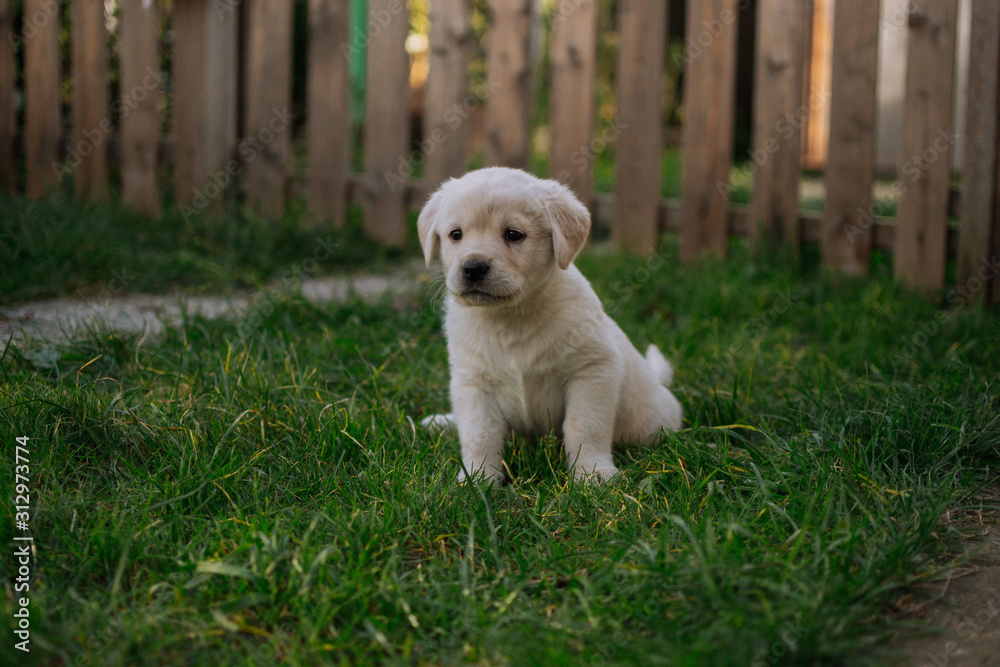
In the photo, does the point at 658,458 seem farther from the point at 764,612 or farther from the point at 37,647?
the point at 37,647

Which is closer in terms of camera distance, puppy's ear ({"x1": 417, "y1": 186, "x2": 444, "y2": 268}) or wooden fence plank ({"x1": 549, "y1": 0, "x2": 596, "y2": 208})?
puppy's ear ({"x1": 417, "y1": 186, "x2": 444, "y2": 268})

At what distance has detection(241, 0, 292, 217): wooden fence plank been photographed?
5629 millimetres

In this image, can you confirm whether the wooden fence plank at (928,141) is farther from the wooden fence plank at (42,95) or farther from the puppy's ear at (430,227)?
the wooden fence plank at (42,95)

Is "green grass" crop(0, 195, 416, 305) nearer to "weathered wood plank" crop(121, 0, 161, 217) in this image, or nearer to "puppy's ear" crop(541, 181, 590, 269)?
"weathered wood plank" crop(121, 0, 161, 217)

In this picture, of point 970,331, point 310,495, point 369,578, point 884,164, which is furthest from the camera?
point 884,164

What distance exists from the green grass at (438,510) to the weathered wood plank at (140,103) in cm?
293

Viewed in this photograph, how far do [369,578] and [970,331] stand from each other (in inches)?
114

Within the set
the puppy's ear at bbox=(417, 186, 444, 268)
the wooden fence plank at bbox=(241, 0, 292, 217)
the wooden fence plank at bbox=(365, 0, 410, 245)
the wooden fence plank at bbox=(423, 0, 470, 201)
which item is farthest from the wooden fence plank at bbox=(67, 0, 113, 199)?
the puppy's ear at bbox=(417, 186, 444, 268)

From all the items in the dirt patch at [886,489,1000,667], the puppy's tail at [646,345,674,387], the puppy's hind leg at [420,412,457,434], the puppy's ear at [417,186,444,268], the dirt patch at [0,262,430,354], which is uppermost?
the puppy's ear at [417,186,444,268]

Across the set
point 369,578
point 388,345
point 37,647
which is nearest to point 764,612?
point 369,578

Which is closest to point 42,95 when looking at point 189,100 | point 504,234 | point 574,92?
point 189,100

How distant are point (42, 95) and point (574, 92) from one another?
3.97m

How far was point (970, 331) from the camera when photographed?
11.9 ft

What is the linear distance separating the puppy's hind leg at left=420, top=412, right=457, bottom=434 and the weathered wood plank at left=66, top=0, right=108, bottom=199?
4.01 metres
